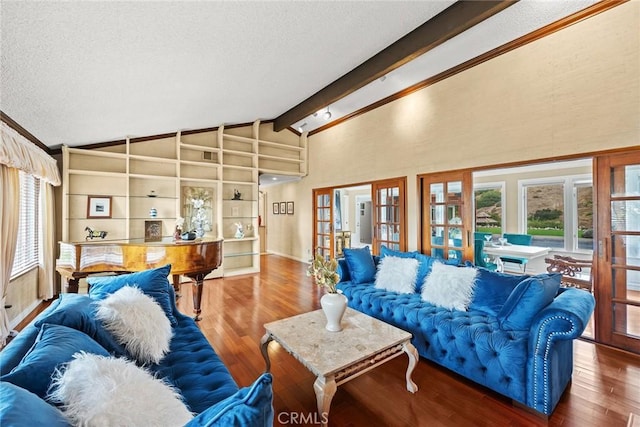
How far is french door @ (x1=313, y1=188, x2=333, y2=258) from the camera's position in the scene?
21.1 ft

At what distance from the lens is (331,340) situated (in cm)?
201

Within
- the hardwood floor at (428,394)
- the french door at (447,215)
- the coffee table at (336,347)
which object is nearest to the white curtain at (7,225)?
the hardwood floor at (428,394)

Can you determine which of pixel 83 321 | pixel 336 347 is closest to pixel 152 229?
pixel 83 321

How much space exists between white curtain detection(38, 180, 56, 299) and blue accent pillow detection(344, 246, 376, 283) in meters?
4.46

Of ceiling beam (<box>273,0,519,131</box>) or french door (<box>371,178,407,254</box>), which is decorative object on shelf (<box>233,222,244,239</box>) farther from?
ceiling beam (<box>273,0,519,131</box>)

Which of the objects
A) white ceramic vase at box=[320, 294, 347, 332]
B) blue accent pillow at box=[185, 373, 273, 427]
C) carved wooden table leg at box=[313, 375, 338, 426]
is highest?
blue accent pillow at box=[185, 373, 273, 427]

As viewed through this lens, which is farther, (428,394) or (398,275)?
(398,275)

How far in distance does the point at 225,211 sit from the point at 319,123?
3029 mm

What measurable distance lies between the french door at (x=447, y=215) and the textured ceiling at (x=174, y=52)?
1672 mm

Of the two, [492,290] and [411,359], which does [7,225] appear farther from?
[492,290]

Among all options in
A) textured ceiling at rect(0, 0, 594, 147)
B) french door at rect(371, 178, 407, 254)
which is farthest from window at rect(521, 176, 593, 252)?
textured ceiling at rect(0, 0, 594, 147)

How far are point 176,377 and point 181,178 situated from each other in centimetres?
467

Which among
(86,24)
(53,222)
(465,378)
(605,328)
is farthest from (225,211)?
(605,328)

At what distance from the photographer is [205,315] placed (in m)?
3.61
